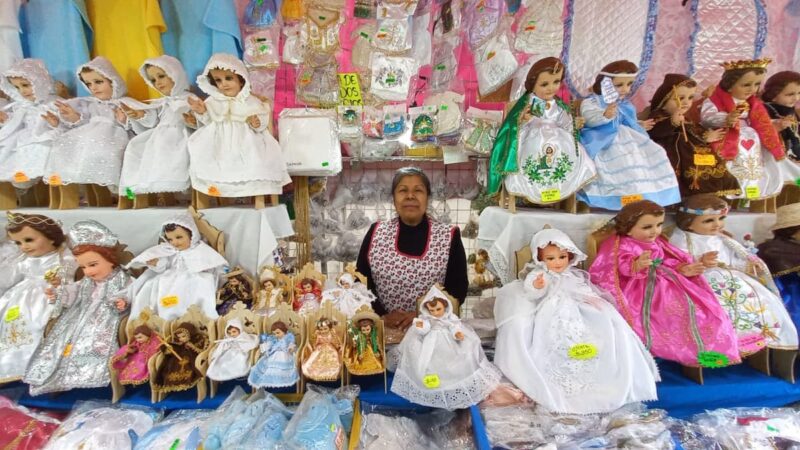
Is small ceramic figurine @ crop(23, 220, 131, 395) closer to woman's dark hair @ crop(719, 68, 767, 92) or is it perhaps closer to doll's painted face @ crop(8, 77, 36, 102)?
doll's painted face @ crop(8, 77, 36, 102)

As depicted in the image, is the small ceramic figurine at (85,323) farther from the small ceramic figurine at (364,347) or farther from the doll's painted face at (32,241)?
the small ceramic figurine at (364,347)

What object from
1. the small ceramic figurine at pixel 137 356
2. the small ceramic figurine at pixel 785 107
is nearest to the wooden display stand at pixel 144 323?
the small ceramic figurine at pixel 137 356

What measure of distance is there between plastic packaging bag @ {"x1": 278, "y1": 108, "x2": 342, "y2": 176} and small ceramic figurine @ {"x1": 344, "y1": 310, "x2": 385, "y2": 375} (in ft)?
3.58

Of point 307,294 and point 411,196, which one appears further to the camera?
point 411,196

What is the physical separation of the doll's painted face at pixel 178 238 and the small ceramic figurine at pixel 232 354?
18.7 inches

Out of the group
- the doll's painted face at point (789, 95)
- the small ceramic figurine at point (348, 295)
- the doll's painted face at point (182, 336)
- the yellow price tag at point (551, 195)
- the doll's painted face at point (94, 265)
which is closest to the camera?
the doll's painted face at point (182, 336)

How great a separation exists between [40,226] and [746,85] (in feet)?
11.2

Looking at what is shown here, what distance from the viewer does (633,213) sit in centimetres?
184

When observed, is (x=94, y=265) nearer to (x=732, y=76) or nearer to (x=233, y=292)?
(x=233, y=292)

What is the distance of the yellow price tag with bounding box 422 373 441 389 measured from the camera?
1.53m

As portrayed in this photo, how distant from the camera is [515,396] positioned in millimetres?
1570

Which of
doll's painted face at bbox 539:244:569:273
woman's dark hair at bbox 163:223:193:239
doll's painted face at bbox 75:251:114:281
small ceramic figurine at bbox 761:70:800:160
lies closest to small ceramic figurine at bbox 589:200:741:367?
doll's painted face at bbox 539:244:569:273

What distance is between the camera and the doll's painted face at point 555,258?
71.0 inches

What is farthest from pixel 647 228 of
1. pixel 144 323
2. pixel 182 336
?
pixel 144 323
